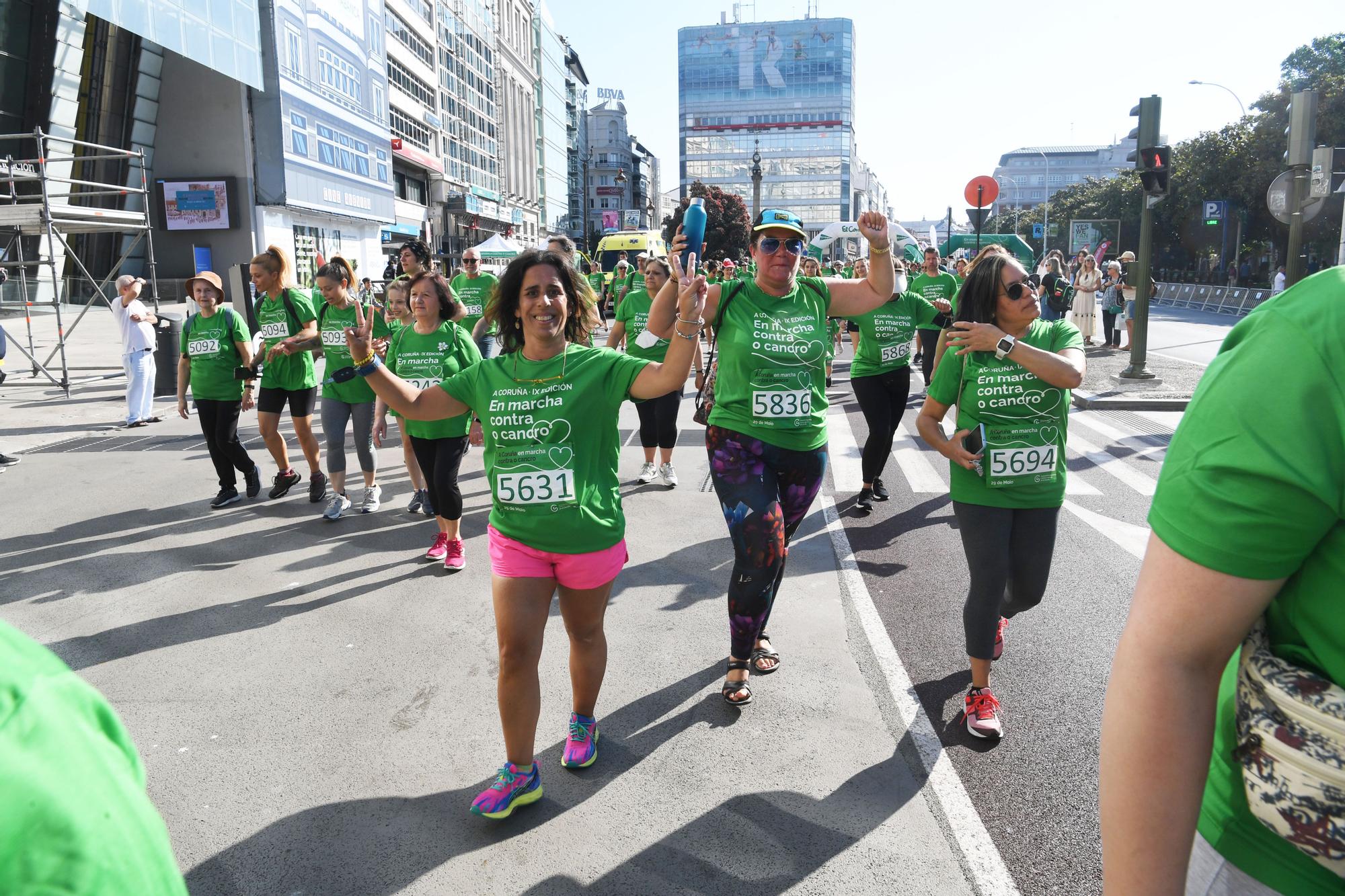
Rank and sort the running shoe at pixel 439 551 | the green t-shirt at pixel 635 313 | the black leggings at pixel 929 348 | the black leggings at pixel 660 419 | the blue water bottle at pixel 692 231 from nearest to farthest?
the blue water bottle at pixel 692 231 < the running shoe at pixel 439 551 < the black leggings at pixel 660 419 < the green t-shirt at pixel 635 313 < the black leggings at pixel 929 348

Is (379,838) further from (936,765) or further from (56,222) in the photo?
(56,222)

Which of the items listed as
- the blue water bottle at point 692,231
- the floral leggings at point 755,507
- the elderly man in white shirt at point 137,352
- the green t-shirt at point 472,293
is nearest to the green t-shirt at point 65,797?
the blue water bottle at point 692,231

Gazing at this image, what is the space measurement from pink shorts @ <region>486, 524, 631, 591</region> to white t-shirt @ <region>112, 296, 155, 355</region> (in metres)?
11.2

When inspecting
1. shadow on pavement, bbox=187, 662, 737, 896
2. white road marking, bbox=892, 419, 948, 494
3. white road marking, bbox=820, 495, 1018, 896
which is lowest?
shadow on pavement, bbox=187, 662, 737, 896

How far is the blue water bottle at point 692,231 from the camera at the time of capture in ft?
13.0

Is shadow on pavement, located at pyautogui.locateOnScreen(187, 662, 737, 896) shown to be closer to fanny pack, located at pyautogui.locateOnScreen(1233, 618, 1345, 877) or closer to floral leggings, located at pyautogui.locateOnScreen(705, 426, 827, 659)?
floral leggings, located at pyautogui.locateOnScreen(705, 426, 827, 659)

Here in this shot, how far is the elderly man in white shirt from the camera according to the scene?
12672 mm

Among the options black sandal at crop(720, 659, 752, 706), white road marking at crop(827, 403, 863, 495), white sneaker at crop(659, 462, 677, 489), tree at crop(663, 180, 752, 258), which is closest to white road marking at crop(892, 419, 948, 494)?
white road marking at crop(827, 403, 863, 495)

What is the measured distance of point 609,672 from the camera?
4.87 metres

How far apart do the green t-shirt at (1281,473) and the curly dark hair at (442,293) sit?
6.15m

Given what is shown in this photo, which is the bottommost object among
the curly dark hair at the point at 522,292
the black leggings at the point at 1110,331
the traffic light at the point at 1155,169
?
the black leggings at the point at 1110,331

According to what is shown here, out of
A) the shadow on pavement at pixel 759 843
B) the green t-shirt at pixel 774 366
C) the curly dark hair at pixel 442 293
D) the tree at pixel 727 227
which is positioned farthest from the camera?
the tree at pixel 727 227

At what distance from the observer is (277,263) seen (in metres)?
8.38

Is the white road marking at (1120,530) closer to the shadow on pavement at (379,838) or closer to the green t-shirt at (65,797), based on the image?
the shadow on pavement at (379,838)
